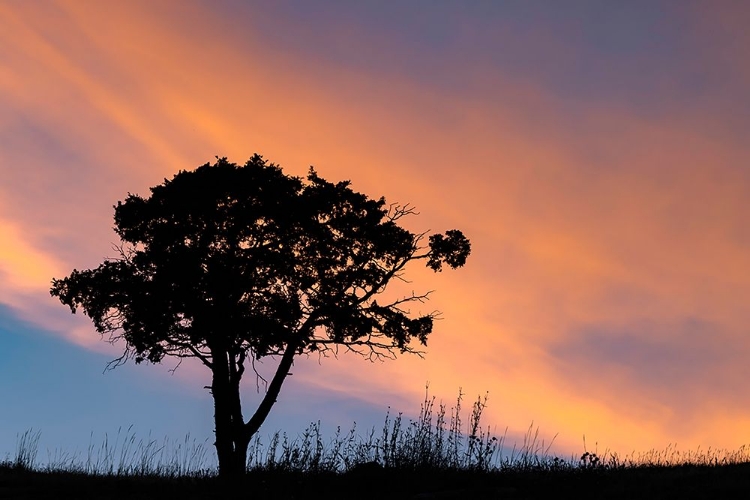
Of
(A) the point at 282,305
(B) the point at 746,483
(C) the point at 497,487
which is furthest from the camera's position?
(A) the point at 282,305

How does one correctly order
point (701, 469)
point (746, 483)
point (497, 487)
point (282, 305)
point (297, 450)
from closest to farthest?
point (746, 483) < point (497, 487) < point (701, 469) < point (297, 450) < point (282, 305)

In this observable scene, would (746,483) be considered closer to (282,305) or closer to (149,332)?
(282,305)

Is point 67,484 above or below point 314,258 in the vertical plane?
below

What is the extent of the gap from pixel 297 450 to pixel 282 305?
264 inches

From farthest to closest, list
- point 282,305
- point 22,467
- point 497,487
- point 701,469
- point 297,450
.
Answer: point 282,305, point 22,467, point 297,450, point 701,469, point 497,487

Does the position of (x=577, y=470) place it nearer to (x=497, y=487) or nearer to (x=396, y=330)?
(x=497, y=487)

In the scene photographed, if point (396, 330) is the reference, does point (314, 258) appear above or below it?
above

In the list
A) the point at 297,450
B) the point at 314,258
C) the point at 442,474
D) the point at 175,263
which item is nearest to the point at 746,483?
the point at 442,474

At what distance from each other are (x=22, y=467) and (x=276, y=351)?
7.76m

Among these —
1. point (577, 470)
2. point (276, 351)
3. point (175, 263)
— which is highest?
point (175, 263)

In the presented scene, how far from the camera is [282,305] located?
77.2ft

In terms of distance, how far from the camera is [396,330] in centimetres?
2494

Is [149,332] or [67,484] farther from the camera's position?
[149,332]

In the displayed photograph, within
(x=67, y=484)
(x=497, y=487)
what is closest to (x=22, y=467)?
(x=67, y=484)
